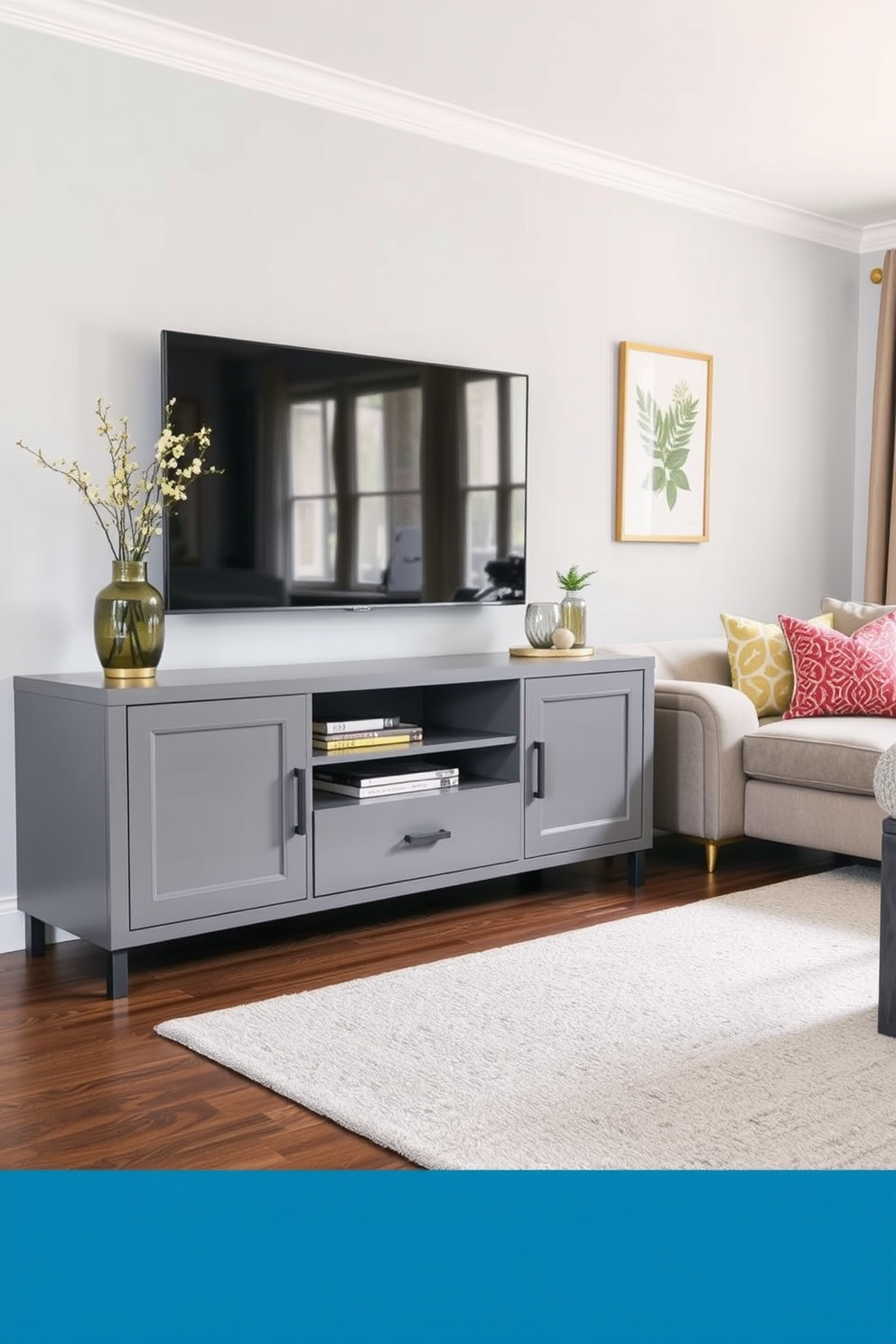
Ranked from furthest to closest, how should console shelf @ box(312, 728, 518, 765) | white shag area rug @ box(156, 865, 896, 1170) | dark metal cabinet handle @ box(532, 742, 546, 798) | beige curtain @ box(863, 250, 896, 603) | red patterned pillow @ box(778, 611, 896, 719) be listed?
Answer: beige curtain @ box(863, 250, 896, 603) < red patterned pillow @ box(778, 611, 896, 719) < dark metal cabinet handle @ box(532, 742, 546, 798) < console shelf @ box(312, 728, 518, 765) < white shag area rug @ box(156, 865, 896, 1170)

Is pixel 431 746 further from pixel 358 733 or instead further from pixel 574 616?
pixel 574 616

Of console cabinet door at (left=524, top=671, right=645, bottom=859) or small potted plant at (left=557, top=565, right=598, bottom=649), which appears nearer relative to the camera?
console cabinet door at (left=524, top=671, right=645, bottom=859)

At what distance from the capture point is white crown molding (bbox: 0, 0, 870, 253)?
3256 millimetres

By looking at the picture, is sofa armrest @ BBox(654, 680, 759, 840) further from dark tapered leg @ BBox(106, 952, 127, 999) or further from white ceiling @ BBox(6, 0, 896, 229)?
dark tapered leg @ BBox(106, 952, 127, 999)

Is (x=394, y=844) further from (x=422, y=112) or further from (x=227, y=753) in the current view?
(x=422, y=112)

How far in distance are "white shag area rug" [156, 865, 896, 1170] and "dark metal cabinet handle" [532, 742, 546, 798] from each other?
464 mm

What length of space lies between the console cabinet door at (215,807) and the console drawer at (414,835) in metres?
0.08

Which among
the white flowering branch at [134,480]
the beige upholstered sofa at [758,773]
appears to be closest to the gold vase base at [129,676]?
the white flowering branch at [134,480]

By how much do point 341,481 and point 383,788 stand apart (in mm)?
936

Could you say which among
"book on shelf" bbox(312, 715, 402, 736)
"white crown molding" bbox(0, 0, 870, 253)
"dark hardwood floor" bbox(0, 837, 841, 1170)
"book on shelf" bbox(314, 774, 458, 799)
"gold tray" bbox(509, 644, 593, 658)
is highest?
"white crown molding" bbox(0, 0, 870, 253)

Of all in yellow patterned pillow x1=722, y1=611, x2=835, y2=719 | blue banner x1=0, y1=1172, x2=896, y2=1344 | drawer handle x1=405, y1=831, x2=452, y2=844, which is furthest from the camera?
yellow patterned pillow x1=722, y1=611, x2=835, y2=719

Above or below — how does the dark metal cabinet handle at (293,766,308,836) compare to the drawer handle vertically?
above

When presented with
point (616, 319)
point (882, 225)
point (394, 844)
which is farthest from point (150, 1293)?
point (882, 225)

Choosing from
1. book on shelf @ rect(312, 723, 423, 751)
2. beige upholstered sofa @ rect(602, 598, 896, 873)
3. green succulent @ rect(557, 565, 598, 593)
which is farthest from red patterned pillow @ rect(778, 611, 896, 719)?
book on shelf @ rect(312, 723, 423, 751)
